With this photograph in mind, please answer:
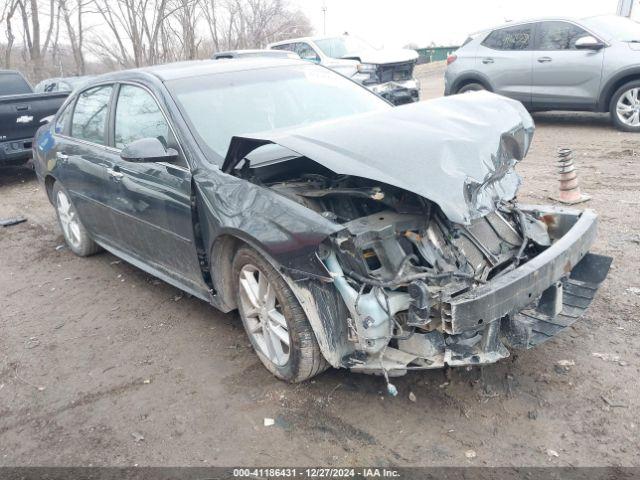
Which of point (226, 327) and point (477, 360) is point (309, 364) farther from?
point (226, 327)

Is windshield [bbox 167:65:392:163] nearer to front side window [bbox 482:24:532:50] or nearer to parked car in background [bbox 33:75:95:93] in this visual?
front side window [bbox 482:24:532:50]

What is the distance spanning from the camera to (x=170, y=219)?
3.77 m

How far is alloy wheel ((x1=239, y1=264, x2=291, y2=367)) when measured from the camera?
3.22 metres

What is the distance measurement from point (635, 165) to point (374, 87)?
539cm

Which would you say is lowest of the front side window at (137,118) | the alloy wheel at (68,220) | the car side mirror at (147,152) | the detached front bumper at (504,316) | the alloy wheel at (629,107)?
the alloy wheel at (68,220)

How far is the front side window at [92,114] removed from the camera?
464cm

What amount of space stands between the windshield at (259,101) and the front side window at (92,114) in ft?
3.20

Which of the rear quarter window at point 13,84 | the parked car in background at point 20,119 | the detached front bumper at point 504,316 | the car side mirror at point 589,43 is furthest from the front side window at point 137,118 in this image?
the rear quarter window at point 13,84

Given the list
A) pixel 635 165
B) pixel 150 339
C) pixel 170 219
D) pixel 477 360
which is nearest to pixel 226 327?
pixel 150 339

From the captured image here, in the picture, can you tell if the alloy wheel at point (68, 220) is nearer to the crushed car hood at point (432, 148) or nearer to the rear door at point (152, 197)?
the rear door at point (152, 197)

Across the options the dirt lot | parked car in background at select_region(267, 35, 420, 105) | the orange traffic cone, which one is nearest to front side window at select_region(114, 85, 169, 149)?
the dirt lot

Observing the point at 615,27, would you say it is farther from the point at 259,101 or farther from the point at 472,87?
the point at 259,101

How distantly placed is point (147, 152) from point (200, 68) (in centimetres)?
104

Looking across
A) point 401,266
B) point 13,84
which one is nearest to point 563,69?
point 401,266
